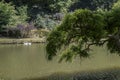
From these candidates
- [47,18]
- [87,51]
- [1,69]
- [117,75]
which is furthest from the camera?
[47,18]

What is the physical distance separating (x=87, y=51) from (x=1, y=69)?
5.59 meters

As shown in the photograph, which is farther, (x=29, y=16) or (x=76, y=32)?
(x=29, y=16)

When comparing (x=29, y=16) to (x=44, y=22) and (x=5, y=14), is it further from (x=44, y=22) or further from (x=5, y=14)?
(x=5, y=14)

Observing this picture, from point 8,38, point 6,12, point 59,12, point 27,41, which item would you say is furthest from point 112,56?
point 59,12

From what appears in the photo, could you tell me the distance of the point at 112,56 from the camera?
2542cm

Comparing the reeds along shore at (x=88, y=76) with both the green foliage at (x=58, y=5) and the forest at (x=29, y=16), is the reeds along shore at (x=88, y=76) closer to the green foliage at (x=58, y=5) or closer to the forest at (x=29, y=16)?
the forest at (x=29, y=16)

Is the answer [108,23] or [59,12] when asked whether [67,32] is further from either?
[59,12]

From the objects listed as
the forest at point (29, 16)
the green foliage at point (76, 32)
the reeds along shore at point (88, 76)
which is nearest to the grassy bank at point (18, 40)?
the forest at point (29, 16)

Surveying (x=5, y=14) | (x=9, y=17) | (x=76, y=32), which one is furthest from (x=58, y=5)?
(x=76, y=32)

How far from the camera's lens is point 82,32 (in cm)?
1756

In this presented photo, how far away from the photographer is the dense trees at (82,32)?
17281mm

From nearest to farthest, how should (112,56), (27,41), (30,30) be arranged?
1. (112,56)
2. (27,41)
3. (30,30)

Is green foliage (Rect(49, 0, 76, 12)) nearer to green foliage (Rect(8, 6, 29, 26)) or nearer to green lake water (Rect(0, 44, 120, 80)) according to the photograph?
green foliage (Rect(8, 6, 29, 26))

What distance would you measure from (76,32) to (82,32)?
28cm
